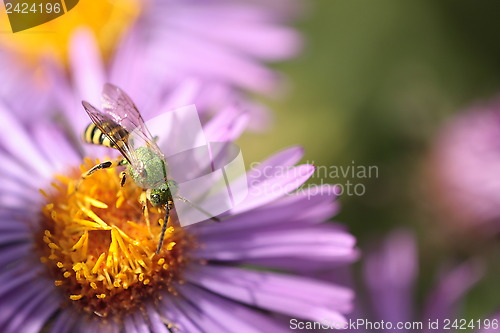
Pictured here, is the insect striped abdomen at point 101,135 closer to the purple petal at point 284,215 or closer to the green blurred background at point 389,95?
the purple petal at point 284,215

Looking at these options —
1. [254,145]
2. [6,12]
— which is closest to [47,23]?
[6,12]

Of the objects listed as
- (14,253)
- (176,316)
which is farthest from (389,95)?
(14,253)

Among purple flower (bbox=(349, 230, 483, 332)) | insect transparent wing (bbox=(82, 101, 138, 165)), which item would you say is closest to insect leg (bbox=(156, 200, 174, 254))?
insect transparent wing (bbox=(82, 101, 138, 165))

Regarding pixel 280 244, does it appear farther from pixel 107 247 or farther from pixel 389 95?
pixel 389 95

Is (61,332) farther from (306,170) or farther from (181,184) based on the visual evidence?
(306,170)

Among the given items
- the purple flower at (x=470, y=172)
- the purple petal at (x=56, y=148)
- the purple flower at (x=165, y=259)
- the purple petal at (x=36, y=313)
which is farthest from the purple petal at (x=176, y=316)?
the purple flower at (x=470, y=172)

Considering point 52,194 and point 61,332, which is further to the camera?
point 52,194
